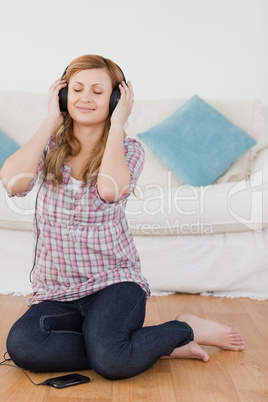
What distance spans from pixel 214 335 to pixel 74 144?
0.77m

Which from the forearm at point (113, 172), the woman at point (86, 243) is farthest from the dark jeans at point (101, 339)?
the forearm at point (113, 172)

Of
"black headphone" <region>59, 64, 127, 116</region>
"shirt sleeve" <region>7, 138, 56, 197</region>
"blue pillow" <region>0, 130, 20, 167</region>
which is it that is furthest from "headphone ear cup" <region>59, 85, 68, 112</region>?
"blue pillow" <region>0, 130, 20, 167</region>

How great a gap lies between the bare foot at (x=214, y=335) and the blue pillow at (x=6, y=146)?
58.3 inches

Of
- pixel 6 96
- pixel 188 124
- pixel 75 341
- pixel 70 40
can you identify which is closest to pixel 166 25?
pixel 70 40

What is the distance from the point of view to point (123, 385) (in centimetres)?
154

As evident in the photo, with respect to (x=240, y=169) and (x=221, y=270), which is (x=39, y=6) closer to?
(x=240, y=169)

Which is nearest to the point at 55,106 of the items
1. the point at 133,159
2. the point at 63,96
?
the point at 63,96

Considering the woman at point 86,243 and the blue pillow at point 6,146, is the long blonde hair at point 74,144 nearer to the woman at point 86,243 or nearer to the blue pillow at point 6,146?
the woman at point 86,243

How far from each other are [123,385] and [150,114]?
1.93m

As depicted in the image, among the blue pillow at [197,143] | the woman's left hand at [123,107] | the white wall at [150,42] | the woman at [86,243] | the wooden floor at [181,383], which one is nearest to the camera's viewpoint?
the wooden floor at [181,383]

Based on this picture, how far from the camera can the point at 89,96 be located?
1716 millimetres

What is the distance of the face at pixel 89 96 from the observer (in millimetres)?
1713

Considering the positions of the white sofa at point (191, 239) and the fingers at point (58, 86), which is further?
the white sofa at point (191, 239)

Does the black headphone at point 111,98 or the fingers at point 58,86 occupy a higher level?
the fingers at point 58,86
